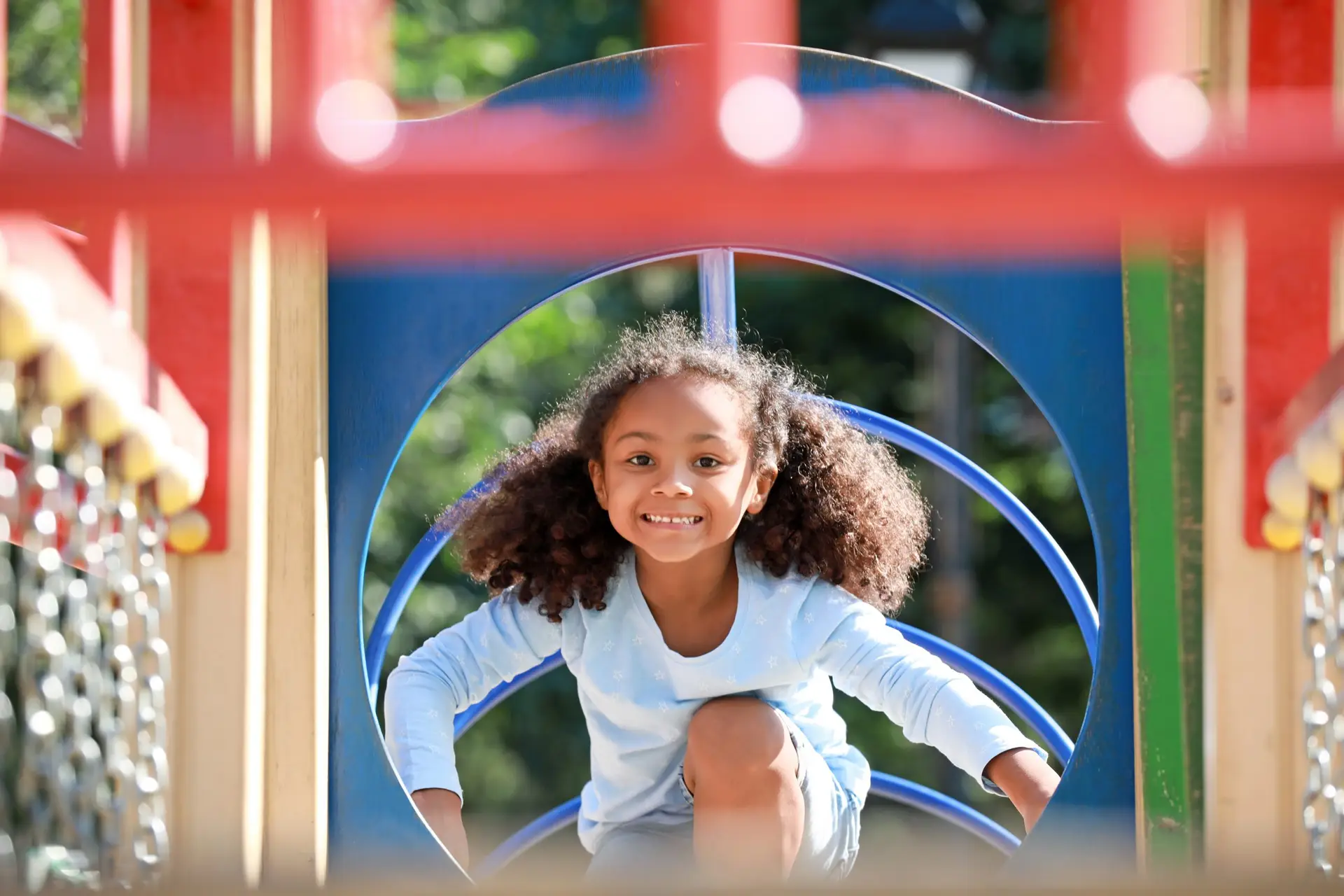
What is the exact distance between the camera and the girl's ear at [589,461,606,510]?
7.20 ft

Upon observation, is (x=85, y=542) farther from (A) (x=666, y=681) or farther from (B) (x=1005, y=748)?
(B) (x=1005, y=748)

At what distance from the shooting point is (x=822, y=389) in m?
6.40

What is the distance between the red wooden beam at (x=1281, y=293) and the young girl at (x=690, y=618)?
0.45 meters

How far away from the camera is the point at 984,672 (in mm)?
2514

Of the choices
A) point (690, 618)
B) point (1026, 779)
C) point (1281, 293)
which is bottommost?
point (1026, 779)

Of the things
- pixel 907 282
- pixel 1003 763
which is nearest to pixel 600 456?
pixel 907 282

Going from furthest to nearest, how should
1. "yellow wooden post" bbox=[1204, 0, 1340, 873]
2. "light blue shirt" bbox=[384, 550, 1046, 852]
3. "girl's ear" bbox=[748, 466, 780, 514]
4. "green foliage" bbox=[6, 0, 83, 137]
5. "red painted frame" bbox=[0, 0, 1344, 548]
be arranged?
"green foliage" bbox=[6, 0, 83, 137]
"girl's ear" bbox=[748, 466, 780, 514]
"light blue shirt" bbox=[384, 550, 1046, 852]
"yellow wooden post" bbox=[1204, 0, 1340, 873]
"red painted frame" bbox=[0, 0, 1344, 548]

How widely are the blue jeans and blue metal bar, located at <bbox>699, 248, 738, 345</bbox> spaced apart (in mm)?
567

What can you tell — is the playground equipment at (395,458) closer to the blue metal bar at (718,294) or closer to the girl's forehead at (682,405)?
the blue metal bar at (718,294)

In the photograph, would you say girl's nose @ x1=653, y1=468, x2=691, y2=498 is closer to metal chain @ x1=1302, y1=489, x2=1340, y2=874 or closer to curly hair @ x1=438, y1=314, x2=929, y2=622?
curly hair @ x1=438, y1=314, x2=929, y2=622

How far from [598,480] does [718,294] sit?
0.33 m

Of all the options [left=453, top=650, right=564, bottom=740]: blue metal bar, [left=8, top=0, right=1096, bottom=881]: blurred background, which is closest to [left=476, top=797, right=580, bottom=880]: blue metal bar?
[left=453, top=650, right=564, bottom=740]: blue metal bar

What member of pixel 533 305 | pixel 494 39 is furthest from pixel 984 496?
pixel 494 39

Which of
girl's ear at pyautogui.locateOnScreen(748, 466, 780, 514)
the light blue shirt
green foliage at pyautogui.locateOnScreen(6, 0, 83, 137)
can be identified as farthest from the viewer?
green foliage at pyautogui.locateOnScreen(6, 0, 83, 137)
